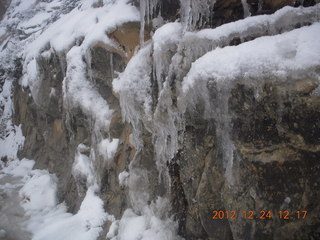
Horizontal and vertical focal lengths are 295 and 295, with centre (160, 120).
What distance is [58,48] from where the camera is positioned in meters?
7.39

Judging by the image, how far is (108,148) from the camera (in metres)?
5.54

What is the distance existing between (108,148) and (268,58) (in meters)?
3.57

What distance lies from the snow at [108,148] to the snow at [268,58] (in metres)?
2.73

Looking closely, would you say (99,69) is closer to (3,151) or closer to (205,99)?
(205,99)

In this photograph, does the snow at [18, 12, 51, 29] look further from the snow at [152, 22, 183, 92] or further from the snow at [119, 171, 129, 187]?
the snow at [152, 22, 183, 92]

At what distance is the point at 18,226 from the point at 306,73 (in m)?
5.98

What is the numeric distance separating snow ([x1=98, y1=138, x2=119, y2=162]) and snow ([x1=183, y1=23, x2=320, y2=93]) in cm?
273

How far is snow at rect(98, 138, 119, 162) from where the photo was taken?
5.44m

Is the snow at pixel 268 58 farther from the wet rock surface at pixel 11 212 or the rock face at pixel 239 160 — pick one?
the wet rock surface at pixel 11 212

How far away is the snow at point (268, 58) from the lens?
267 centimetres

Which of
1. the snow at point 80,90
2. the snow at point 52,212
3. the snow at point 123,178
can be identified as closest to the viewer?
the snow at point 123,178

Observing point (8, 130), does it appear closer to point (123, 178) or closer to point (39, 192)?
point (39, 192)
